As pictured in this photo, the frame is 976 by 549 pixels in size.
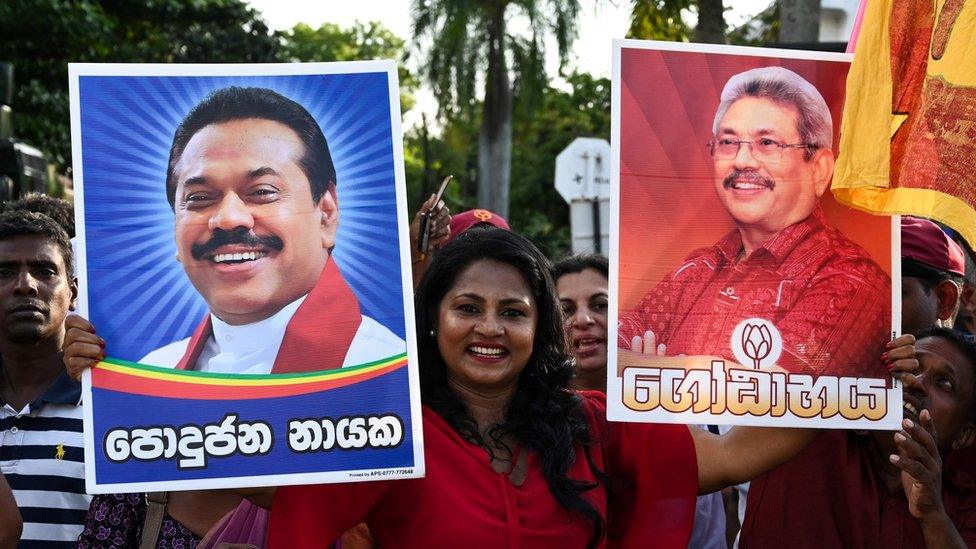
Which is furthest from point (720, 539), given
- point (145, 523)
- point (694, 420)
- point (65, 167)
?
point (65, 167)

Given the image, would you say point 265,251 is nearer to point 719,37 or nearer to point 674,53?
point 674,53

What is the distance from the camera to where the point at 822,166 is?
3549 mm

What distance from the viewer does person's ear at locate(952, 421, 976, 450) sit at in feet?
12.2

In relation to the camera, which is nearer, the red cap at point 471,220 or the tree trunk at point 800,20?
the red cap at point 471,220

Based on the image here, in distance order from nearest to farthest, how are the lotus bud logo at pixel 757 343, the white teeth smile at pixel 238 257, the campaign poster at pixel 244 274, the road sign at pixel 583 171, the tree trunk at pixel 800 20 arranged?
the campaign poster at pixel 244 274 < the white teeth smile at pixel 238 257 < the lotus bud logo at pixel 757 343 < the tree trunk at pixel 800 20 < the road sign at pixel 583 171

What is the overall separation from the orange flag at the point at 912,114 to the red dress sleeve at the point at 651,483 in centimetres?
79

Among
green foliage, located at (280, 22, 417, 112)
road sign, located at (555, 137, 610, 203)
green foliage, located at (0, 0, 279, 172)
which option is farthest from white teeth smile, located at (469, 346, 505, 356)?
green foliage, located at (280, 22, 417, 112)

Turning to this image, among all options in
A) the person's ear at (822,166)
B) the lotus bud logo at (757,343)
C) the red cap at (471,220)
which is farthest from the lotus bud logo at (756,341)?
the red cap at (471,220)

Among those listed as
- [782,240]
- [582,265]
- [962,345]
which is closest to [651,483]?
[782,240]

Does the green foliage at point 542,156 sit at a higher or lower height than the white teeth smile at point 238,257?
higher

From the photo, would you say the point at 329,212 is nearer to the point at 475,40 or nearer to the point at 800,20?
the point at 800,20

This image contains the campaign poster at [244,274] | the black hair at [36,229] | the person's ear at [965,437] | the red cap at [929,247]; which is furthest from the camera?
the black hair at [36,229]

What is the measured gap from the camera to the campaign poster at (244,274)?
328cm

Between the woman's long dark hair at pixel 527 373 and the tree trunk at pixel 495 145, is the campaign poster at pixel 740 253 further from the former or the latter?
the tree trunk at pixel 495 145
